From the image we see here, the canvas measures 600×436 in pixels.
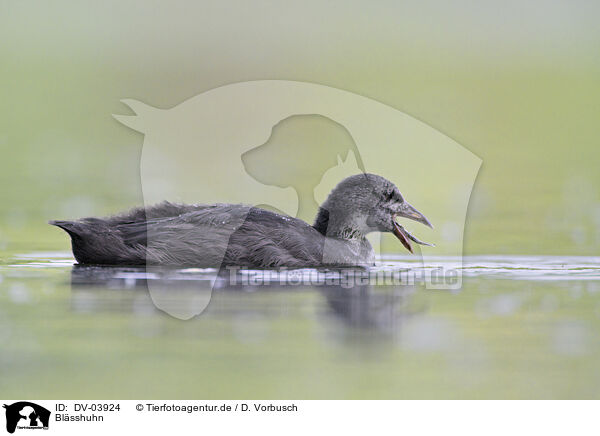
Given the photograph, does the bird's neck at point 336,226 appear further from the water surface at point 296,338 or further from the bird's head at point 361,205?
the water surface at point 296,338

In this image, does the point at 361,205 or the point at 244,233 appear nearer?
the point at 244,233

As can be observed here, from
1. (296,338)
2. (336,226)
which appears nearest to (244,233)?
(336,226)

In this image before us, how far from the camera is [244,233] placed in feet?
25.2

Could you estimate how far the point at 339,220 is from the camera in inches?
326

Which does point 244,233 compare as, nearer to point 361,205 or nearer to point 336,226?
point 336,226

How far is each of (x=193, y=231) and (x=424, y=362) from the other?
301 cm

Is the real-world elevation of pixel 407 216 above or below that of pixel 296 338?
above

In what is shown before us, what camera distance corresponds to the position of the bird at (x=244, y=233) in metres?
7.37

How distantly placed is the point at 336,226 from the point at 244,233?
956 millimetres
